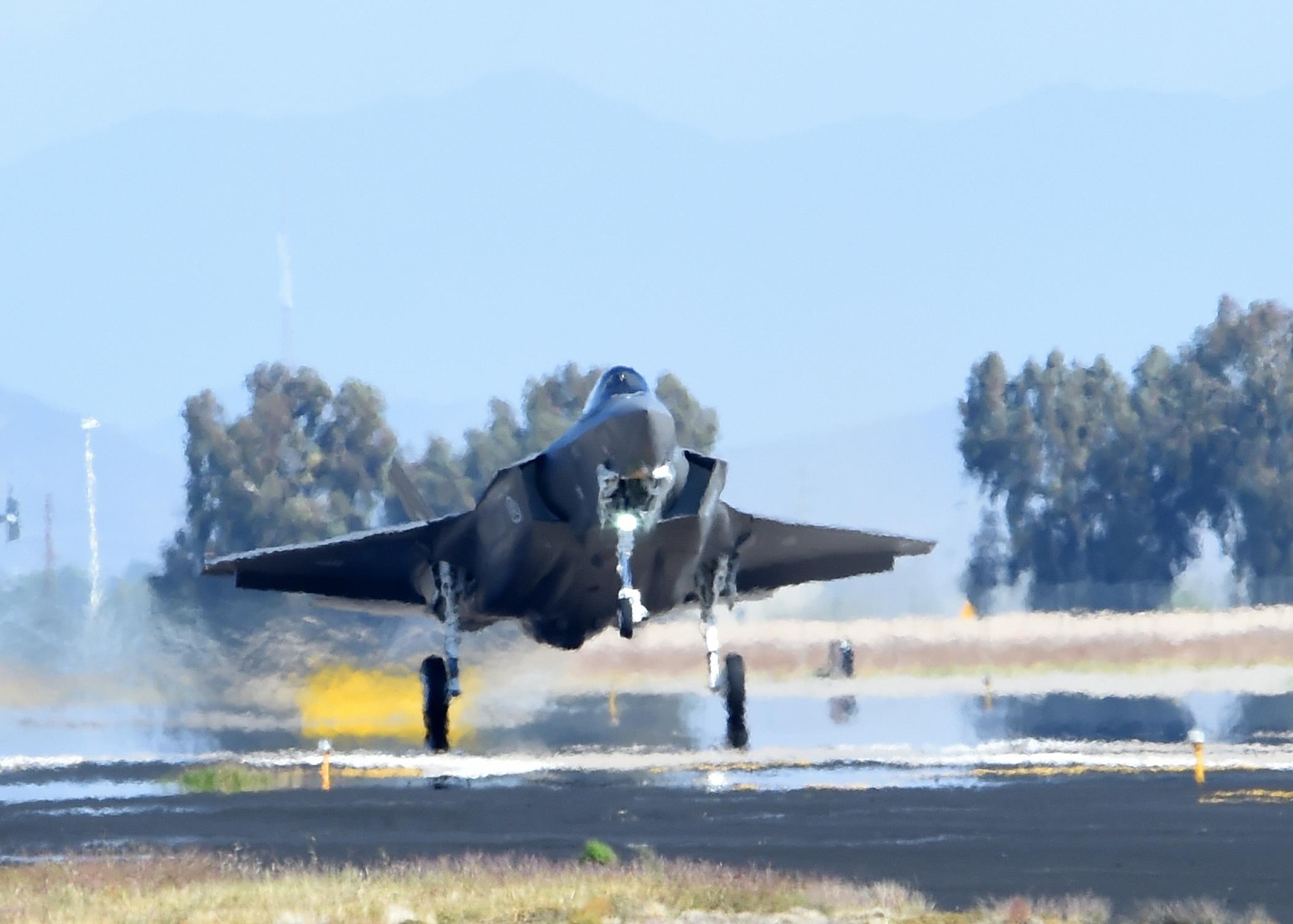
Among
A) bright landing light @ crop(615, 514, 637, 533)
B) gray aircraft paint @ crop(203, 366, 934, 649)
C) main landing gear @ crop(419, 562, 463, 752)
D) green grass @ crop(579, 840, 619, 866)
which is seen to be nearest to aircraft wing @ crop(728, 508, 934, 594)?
gray aircraft paint @ crop(203, 366, 934, 649)

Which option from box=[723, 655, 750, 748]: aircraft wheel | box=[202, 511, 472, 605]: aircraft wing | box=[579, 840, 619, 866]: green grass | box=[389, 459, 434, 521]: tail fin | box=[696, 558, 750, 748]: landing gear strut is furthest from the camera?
box=[389, 459, 434, 521]: tail fin

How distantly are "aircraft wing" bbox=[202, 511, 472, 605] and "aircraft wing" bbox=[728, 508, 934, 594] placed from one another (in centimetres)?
375

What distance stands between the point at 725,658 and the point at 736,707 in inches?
30.6

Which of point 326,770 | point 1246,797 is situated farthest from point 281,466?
point 1246,797

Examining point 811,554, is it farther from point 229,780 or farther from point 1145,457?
point 1145,457

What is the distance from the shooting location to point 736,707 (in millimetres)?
27312

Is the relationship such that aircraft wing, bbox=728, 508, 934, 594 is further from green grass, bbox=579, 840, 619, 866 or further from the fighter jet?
green grass, bbox=579, 840, 619, 866

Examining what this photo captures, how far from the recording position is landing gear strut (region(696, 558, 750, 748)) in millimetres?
25406

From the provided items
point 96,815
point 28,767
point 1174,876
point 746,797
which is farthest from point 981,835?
point 28,767

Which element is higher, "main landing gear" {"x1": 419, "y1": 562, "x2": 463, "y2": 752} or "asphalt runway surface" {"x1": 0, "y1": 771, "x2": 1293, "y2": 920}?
"main landing gear" {"x1": 419, "y1": 562, "x2": 463, "y2": 752}

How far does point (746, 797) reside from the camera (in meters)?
21.5

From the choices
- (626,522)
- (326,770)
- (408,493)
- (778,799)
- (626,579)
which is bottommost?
(778,799)

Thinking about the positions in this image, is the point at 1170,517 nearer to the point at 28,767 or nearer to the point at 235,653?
the point at 235,653

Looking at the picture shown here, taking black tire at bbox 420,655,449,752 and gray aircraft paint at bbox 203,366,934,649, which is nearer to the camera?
gray aircraft paint at bbox 203,366,934,649
